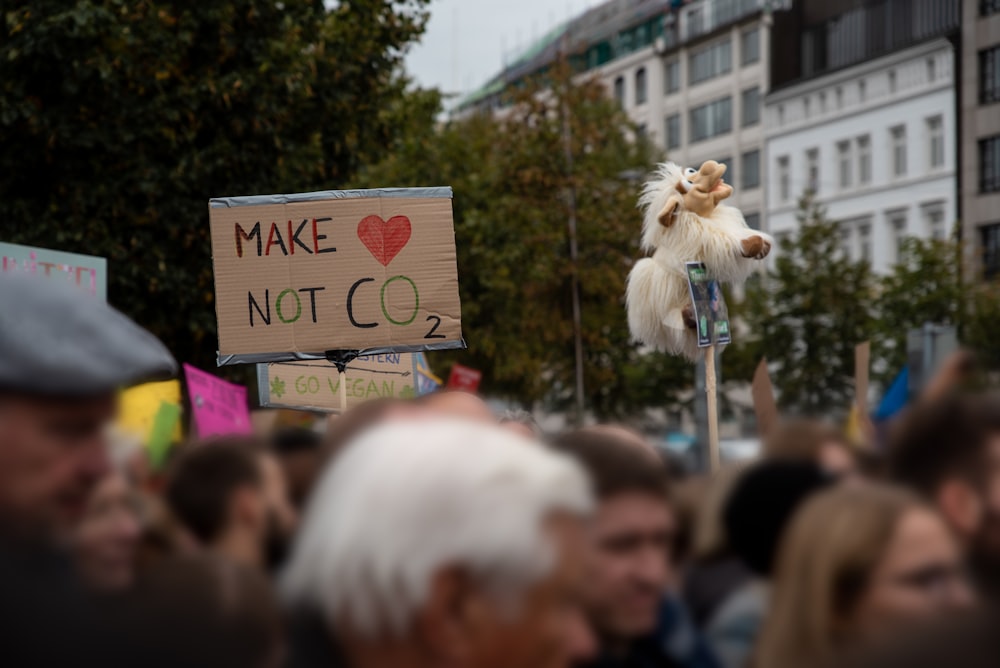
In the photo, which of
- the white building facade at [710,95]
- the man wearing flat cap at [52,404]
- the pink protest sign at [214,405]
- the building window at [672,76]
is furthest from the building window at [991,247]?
the man wearing flat cap at [52,404]

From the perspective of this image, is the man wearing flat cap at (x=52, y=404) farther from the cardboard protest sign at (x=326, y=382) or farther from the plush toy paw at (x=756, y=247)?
the cardboard protest sign at (x=326, y=382)

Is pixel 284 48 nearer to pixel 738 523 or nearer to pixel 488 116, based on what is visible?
pixel 738 523

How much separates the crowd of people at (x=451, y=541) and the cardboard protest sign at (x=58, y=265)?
6883 mm

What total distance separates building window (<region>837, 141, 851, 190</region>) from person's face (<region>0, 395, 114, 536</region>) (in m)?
54.4

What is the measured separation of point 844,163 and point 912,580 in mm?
54345

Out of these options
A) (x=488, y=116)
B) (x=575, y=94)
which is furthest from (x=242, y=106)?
(x=488, y=116)

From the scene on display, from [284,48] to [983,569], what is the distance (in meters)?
16.1

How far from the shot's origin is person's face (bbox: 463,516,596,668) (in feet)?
6.85

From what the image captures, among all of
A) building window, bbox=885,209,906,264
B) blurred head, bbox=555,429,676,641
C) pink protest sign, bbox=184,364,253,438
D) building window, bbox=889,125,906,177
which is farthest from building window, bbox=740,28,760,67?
blurred head, bbox=555,429,676,641

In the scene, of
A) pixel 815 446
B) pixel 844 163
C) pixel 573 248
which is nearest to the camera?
Answer: pixel 815 446

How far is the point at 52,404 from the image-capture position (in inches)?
77.9

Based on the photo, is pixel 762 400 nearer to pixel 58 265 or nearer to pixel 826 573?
pixel 826 573

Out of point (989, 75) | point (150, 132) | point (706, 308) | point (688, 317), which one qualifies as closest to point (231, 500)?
point (706, 308)

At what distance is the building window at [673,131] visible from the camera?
67.8m
